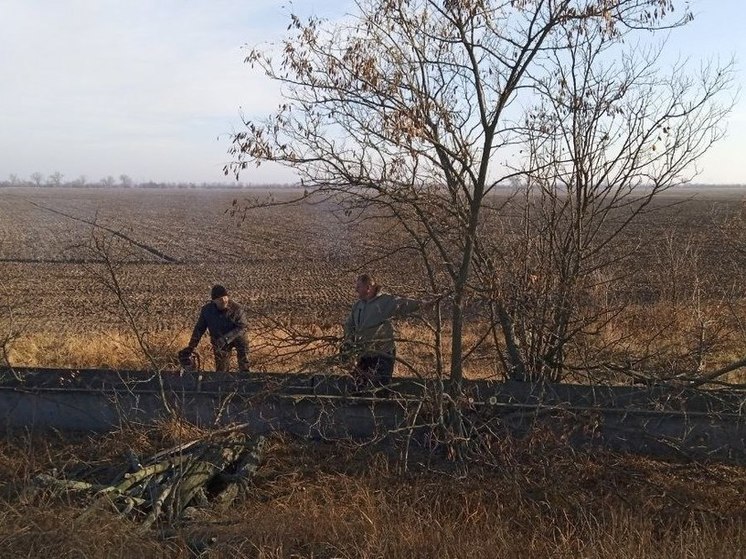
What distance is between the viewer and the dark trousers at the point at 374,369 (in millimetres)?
6310

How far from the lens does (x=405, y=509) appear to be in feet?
17.4

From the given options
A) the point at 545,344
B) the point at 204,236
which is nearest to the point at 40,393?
the point at 545,344

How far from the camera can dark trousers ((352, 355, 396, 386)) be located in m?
6.31

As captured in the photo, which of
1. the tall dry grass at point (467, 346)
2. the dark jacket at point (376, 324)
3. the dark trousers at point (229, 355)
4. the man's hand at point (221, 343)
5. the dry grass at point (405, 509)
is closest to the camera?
the dry grass at point (405, 509)

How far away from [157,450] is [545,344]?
13.2ft

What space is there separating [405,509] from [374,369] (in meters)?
1.53

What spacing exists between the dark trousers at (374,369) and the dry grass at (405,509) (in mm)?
685

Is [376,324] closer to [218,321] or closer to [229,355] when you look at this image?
[229,355]

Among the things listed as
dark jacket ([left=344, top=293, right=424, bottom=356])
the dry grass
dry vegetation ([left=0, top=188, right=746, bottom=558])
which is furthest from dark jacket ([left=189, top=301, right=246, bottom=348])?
dark jacket ([left=344, top=293, right=424, bottom=356])

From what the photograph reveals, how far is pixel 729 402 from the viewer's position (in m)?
6.62

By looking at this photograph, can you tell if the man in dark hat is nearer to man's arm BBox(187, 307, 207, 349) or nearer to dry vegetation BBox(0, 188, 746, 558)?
man's arm BBox(187, 307, 207, 349)

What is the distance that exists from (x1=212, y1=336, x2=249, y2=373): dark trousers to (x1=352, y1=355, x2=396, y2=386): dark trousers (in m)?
1.49

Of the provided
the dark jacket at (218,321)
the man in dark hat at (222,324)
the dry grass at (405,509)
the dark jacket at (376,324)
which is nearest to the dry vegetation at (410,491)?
the dry grass at (405,509)

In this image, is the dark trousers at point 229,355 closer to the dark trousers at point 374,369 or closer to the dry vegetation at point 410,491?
the dry vegetation at point 410,491
